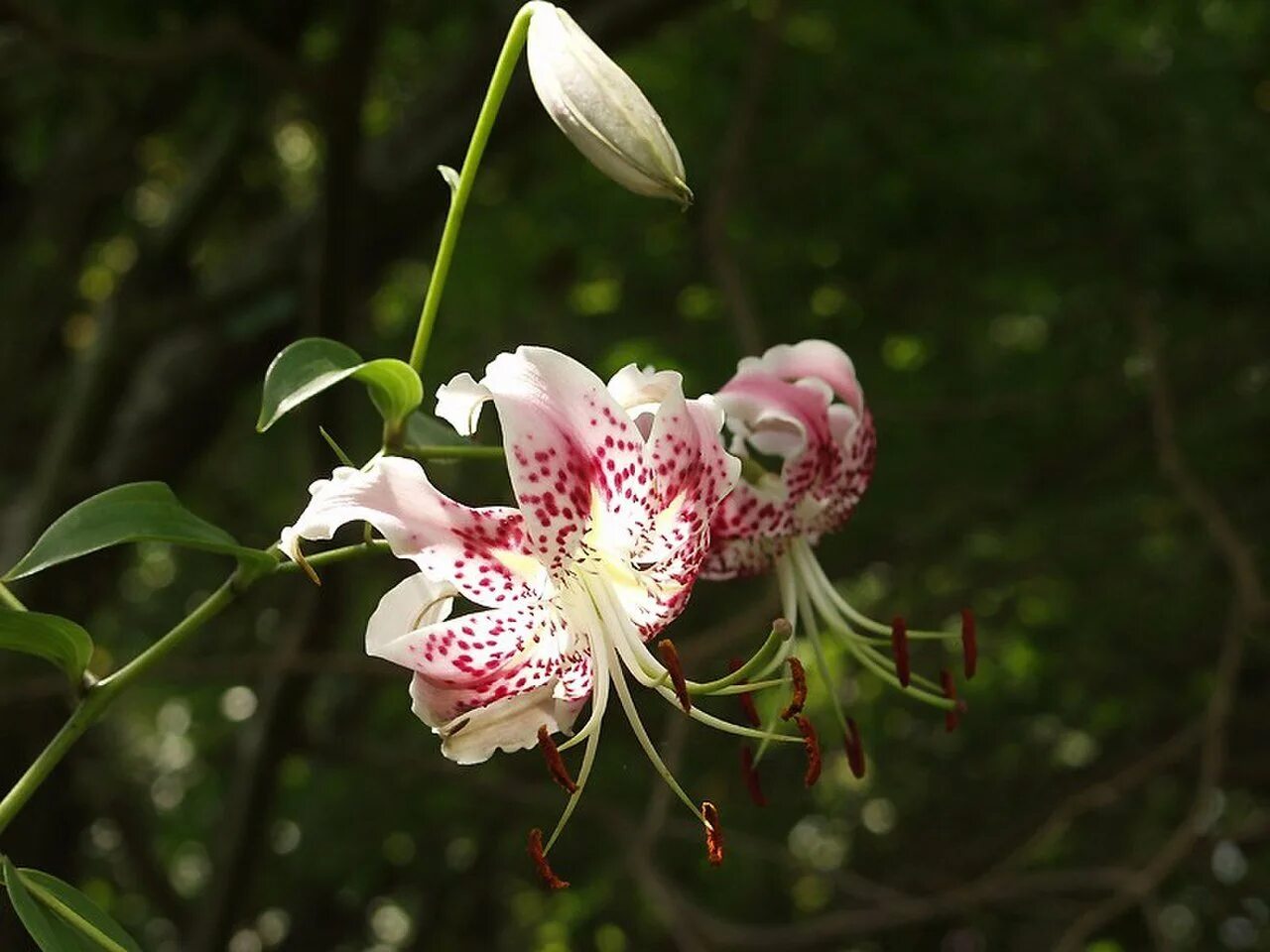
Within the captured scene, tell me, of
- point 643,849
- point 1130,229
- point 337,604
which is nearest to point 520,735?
point 643,849

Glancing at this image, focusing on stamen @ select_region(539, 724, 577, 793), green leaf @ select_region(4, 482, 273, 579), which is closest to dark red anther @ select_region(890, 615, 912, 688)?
stamen @ select_region(539, 724, 577, 793)

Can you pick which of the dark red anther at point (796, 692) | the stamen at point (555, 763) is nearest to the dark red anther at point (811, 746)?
the dark red anther at point (796, 692)

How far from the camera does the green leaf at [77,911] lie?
81 centimetres

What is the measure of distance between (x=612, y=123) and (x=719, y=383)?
77.8 inches

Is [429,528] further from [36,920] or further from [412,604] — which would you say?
[36,920]

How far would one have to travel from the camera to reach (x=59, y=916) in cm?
82

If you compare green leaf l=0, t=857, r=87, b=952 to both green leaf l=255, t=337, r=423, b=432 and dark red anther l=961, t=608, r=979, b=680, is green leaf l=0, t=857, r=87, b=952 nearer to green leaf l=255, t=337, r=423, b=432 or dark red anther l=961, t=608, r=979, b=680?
green leaf l=255, t=337, r=423, b=432

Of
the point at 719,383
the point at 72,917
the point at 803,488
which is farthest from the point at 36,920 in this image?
the point at 719,383

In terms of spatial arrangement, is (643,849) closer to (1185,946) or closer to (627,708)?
(627,708)

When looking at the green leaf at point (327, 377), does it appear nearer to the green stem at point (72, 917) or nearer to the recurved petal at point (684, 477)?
the recurved petal at point (684, 477)

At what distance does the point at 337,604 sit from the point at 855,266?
991mm

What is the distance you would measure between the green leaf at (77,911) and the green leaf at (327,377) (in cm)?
23

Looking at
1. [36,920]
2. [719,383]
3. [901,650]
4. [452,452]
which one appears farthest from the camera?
[719,383]

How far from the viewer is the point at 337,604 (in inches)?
94.7
